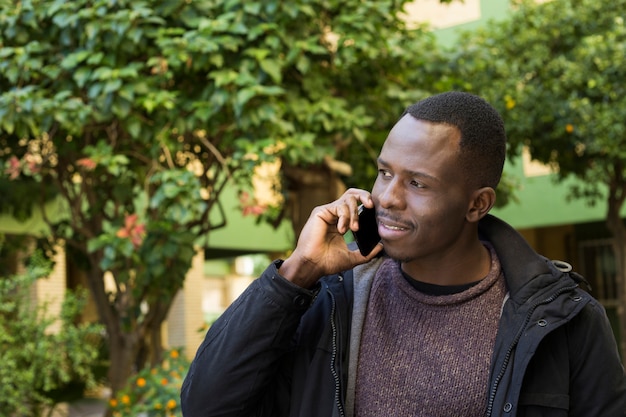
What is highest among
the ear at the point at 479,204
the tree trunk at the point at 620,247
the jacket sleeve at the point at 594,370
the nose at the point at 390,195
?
the nose at the point at 390,195

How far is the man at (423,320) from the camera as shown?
2.04m

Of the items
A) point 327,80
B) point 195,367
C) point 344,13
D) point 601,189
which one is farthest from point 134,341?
point 601,189

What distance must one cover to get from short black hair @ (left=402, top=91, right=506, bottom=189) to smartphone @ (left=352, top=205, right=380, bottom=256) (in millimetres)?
256

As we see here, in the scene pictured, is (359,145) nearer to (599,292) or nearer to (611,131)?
(611,131)

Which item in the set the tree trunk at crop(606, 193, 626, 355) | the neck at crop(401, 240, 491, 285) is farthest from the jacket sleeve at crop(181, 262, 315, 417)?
the tree trunk at crop(606, 193, 626, 355)

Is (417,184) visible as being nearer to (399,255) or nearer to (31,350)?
(399,255)

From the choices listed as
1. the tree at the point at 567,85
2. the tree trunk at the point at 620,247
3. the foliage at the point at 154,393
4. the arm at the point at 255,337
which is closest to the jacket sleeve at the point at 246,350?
the arm at the point at 255,337

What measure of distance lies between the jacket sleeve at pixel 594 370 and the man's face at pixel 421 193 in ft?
1.20

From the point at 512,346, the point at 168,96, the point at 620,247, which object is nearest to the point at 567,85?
the point at 620,247

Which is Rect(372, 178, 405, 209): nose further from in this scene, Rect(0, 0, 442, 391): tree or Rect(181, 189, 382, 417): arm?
Rect(0, 0, 442, 391): tree

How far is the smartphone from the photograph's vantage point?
7.21 ft

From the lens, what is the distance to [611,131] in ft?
34.3

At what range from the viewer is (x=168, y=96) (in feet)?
19.1

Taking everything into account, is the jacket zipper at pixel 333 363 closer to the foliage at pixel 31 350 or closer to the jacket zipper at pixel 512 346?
the jacket zipper at pixel 512 346
